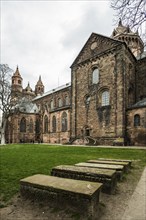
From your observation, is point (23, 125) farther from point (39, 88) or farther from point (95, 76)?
point (39, 88)

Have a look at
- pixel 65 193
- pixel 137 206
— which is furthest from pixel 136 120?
pixel 65 193

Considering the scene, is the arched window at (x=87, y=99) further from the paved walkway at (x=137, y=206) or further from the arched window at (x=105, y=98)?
the paved walkway at (x=137, y=206)

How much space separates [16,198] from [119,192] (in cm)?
233

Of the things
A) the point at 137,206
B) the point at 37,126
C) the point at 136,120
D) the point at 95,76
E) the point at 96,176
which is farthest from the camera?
the point at 37,126

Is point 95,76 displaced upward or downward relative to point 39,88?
downward

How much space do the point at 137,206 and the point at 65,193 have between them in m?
1.47

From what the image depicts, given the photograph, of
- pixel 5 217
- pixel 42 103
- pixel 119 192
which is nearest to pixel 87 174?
pixel 119 192

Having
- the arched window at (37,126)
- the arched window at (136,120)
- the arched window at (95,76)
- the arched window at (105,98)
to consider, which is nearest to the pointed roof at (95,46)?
the arched window at (95,76)

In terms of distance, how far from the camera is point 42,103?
187ft

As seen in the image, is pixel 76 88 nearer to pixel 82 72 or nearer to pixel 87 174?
pixel 82 72

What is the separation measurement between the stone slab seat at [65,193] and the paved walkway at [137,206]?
576 millimetres

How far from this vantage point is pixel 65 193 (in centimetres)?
297

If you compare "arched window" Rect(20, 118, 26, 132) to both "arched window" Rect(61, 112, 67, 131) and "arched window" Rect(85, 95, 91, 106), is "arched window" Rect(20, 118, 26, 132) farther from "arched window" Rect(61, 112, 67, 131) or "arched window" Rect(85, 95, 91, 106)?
"arched window" Rect(85, 95, 91, 106)

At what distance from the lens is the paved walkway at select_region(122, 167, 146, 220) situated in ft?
9.74
